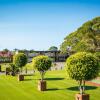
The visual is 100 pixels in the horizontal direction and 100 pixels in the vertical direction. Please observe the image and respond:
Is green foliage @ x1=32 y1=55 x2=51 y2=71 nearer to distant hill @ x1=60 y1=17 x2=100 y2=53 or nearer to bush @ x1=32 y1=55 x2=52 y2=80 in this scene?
bush @ x1=32 y1=55 x2=52 y2=80

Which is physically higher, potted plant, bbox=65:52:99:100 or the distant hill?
the distant hill

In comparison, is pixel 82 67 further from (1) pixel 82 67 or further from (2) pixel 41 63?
(2) pixel 41 63

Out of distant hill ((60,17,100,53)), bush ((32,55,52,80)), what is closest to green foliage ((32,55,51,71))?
bush ((32,55,52,80))

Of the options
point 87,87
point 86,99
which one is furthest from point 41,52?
point 86,99

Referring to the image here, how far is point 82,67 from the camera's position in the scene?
27.1 m

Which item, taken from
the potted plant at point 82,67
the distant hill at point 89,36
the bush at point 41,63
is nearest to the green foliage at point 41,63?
the bush at point 41,63

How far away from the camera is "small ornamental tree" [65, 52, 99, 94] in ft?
88.5

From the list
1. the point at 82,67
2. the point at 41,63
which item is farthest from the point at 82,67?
the point at 41,63

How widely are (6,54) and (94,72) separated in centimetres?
11748

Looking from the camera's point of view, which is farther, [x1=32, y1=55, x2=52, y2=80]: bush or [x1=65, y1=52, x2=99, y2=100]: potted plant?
[x1=32, y1=55, x2=52, y2=80]: bush

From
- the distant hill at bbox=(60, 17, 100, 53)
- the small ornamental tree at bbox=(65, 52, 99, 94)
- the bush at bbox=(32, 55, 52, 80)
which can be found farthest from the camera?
the distant hill at bbox=(60, 17, 100, 53)

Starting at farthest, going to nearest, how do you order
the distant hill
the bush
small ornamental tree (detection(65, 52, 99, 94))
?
the distant hill < the bush < small ornamental tree (detection(65, 52, 99, 94))

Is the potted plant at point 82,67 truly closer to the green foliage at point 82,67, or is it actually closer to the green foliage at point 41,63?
the green foliage at point 82,67

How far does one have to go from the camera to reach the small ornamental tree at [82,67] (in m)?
27.0
